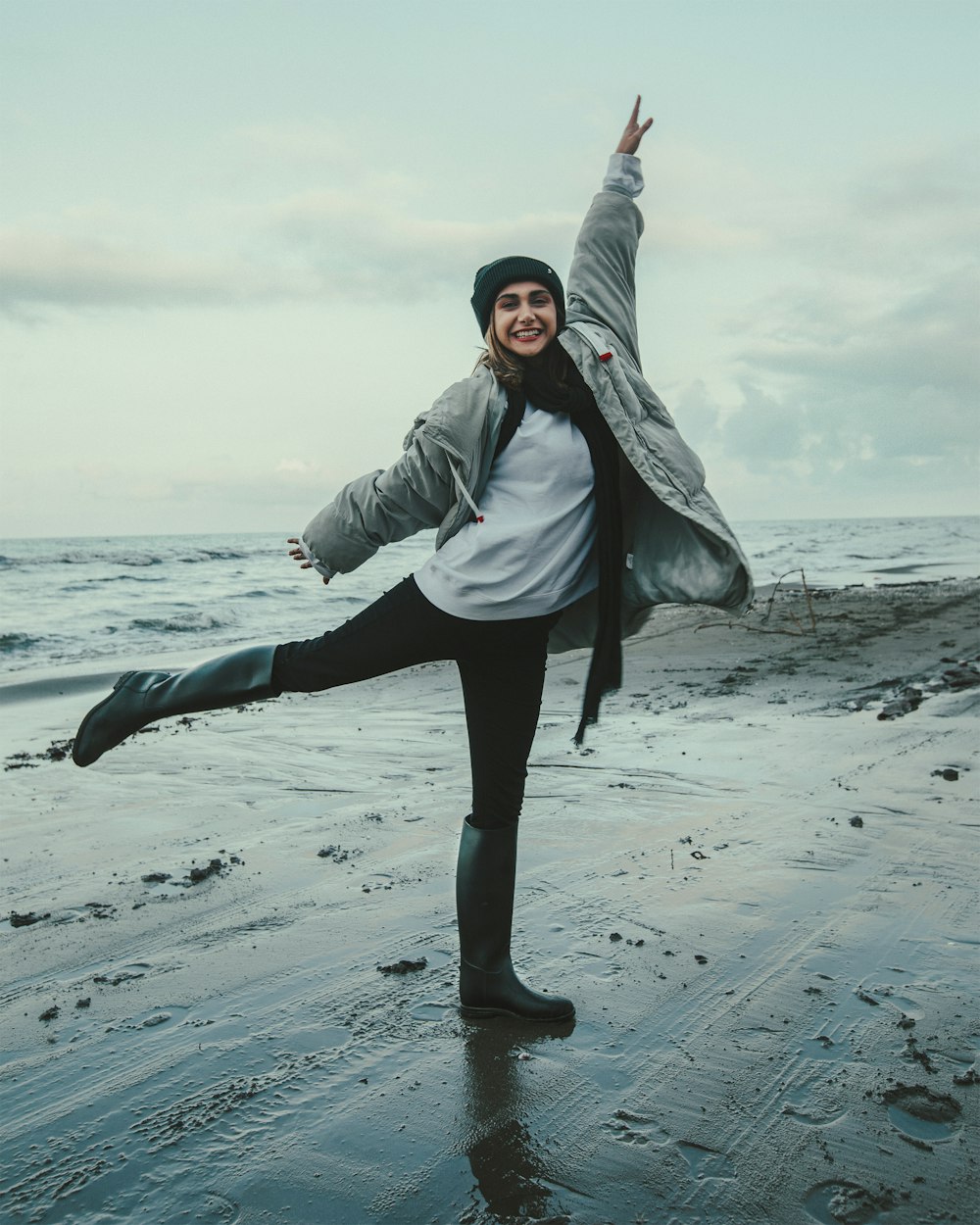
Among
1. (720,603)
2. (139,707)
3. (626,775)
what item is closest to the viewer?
(720,603)

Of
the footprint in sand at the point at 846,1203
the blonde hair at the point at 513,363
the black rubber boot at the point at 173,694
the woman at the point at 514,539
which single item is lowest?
the footprint in sand at the point at 846,1203

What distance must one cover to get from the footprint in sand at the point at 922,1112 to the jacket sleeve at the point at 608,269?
2056 mm

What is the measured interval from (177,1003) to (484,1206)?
124 cm

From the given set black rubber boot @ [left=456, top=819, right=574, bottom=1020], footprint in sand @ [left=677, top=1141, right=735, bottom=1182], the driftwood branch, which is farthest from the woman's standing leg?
the driftwood branch

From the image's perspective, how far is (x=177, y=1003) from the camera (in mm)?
2865

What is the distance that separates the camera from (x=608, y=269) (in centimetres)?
301

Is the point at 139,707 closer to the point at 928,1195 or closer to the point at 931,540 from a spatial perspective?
the point at 928,1195

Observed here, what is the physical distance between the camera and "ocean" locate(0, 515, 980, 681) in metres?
13.6

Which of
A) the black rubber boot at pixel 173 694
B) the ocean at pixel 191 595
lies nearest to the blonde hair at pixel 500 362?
the black rubber boot at pixel 173 694

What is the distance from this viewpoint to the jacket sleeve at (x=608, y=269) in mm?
2959

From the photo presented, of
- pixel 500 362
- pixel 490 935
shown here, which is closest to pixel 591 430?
pixel 500 362

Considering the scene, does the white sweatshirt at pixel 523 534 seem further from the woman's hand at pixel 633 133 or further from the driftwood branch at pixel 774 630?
the driftwood branch at pixel 774 630

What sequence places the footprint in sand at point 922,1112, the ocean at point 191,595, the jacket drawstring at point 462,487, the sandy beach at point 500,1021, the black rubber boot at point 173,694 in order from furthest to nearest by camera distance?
the ocean at point 191,595, the black rubber boot at point 173,694, the jacket drawstring at point 462,487, the footprint in sand at point 922,1112, the sandy beach at point 500,1021

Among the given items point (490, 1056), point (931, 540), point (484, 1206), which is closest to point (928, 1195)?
point (484, 1206)
